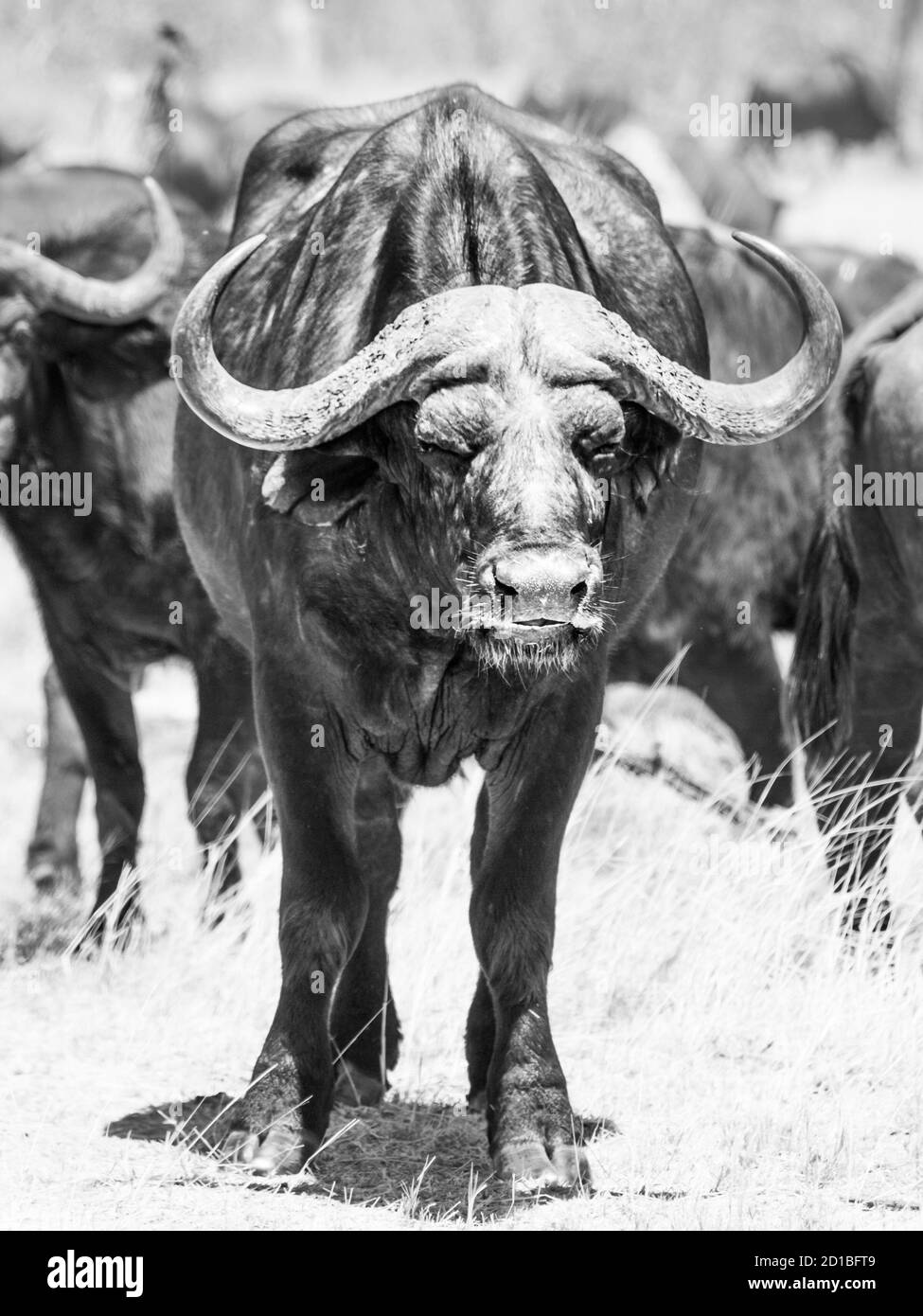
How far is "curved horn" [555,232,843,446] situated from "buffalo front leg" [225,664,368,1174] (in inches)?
43.4

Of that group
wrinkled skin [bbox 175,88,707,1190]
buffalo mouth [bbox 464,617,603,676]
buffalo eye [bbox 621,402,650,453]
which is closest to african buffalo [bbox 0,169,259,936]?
wrinkled skin [bbox 175,88,707,1190]

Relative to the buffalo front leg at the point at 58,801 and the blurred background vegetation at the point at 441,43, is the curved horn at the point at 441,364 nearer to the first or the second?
the buffalo front leg at the point at 58,801

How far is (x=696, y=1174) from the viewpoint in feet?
16.9

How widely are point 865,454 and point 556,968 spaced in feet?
7.03

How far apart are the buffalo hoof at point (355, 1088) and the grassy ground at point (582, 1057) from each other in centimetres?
8

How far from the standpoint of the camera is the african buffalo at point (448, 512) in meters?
4.71

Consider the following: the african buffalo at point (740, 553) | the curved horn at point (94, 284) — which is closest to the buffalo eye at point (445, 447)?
the curved horn at point (94, 284)

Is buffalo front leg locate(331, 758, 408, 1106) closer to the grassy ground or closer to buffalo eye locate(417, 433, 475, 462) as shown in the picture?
the grassy ground

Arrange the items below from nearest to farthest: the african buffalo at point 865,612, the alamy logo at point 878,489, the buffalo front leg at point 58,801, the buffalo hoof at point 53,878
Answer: the alamy logo at point 878,489, the african buffalo at point 865,612, the buffalo hoof at point 53,878, the buffalo front leg at point 58,801

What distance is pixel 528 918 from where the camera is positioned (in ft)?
17.3

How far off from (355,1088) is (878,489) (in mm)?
2895

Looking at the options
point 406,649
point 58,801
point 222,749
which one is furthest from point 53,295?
point 406,649

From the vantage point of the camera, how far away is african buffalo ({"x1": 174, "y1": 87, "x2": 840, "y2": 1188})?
4711 mm

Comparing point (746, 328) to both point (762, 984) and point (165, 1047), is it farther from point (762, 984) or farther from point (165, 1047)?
point (165, 1047)
